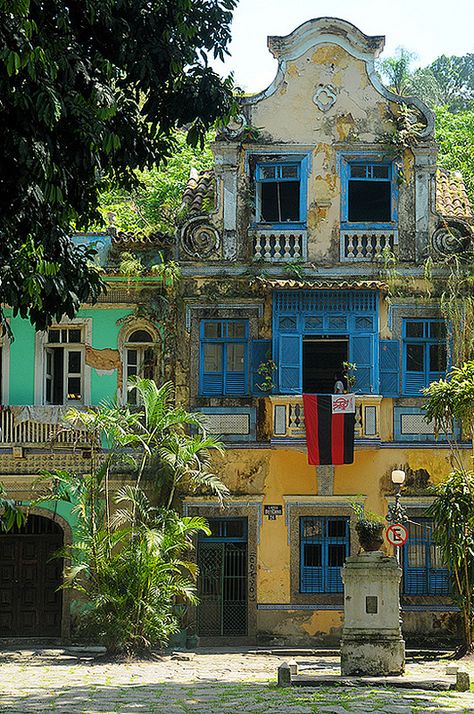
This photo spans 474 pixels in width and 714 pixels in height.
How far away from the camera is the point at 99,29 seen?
14.2m

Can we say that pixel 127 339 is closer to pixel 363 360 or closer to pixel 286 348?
pixel 286 348

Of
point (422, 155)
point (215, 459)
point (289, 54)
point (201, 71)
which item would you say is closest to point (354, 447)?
point (215, 459)

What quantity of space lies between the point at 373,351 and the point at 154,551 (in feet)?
20.1

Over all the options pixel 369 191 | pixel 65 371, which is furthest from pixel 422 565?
pixel 65 371

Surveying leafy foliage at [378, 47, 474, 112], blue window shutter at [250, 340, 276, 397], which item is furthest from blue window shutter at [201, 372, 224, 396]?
leafy foliage at [378, 47, 474, 112]

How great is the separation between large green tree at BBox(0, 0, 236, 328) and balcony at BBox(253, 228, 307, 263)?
33.5 ft

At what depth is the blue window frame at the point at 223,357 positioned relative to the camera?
25.9 m

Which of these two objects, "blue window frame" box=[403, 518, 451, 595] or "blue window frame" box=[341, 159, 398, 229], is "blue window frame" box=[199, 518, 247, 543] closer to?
"blue window frame" box=[403, 518, 451, 595]

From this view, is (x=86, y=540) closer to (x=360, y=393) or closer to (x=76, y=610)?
(x=76, y=610)

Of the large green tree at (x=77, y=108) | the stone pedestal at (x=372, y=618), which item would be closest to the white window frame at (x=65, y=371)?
the stone pedestal at (x=372, y=618)

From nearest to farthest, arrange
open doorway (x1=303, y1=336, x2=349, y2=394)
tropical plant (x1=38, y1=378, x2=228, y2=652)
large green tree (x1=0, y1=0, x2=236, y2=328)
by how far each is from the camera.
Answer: large green tree (x1=0, y1=0, x2=236, y2=328), tropical plant (x1=38, y1=378, x2=228, y2=652), open doorway (x1=303, y1=336, x2=349, y2=394)

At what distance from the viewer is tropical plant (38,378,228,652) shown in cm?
2252

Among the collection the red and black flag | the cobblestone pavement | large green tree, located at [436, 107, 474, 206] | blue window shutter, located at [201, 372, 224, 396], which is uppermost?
large green tree, located at [436, 107, 474, 206]

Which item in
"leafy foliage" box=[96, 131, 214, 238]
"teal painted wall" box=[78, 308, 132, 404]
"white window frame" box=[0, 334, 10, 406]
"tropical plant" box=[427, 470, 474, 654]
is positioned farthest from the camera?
"leafy foliage" box=[96, 131, 214, 238]
